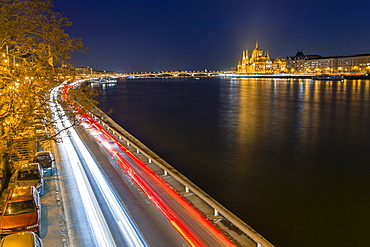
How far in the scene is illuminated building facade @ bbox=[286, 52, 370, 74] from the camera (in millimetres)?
133375

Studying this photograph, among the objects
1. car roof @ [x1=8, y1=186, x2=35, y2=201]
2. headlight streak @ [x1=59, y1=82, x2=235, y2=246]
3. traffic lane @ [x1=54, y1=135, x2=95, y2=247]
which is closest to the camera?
traffic lane @ [x1=54, y1=135, x2=95, y2=247]

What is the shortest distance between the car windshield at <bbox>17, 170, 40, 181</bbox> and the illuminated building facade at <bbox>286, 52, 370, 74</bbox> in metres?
143

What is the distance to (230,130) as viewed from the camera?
24.7 m

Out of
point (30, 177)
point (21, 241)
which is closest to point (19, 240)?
point (21, 241)

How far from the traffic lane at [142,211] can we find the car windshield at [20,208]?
199 cm

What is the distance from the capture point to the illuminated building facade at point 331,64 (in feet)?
438

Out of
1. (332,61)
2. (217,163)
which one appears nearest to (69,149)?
(217,163)

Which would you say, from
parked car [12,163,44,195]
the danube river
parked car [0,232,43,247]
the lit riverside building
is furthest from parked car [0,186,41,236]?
the lit riverside building

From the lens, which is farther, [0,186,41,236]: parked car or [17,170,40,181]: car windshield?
[17,170,40,181]: car windshield

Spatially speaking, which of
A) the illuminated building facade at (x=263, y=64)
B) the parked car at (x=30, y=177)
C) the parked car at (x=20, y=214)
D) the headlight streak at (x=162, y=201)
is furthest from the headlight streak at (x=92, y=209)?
the illuminated building facade at (x=263, y=64)

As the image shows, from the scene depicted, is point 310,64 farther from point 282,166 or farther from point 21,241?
point 21,241

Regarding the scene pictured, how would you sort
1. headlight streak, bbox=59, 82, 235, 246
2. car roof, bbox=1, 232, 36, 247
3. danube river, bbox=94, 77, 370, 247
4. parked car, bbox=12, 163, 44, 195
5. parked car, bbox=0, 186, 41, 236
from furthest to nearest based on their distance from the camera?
danube river, bbox=94, 77, 370, 247 < parked car, bbox=12, 163, 44, 195 < headlight streak, bbox=59, 82, 235, 246 < parked car, bbox=0, 186, 41, 236 < car roof, bbox=1, 232, 36, 247

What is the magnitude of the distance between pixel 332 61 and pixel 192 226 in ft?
539

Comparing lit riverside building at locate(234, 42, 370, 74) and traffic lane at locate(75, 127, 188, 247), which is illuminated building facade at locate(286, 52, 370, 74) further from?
traffic lane at locate(75, 127, 188, 247)
